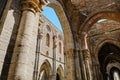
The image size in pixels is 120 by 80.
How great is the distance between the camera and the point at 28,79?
2.50 meters

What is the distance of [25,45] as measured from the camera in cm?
271

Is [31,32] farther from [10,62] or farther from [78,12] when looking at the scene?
[78,12]

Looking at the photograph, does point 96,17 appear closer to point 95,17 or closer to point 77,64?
point 95,17

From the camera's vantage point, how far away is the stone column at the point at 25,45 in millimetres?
2461

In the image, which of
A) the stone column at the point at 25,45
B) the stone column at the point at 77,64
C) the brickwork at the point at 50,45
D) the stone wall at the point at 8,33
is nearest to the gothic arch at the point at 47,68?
the brickwork at the point at 50,45

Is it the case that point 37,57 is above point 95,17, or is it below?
below

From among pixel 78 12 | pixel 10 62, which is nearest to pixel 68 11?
pixel 78 12

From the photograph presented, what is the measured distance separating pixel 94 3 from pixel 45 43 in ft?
38.4

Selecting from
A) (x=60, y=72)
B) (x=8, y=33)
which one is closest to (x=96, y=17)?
(x=8, y=33)

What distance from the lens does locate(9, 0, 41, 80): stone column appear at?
96.9 inches

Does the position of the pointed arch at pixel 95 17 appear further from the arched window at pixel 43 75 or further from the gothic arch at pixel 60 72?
the gothic arch at pixel 60 72

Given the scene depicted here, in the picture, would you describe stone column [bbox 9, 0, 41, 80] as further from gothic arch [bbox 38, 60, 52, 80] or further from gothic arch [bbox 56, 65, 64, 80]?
gothic arch [bbox 56, 65, 64, 80]

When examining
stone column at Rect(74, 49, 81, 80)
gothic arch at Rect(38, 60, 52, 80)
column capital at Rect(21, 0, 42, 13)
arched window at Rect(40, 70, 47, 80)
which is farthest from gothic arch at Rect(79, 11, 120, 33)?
arched window at Rect(40, 70, 47, 80)

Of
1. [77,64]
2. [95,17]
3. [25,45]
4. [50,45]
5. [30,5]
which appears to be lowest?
[25,45]
